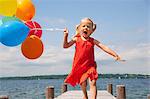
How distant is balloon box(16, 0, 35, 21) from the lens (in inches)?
328

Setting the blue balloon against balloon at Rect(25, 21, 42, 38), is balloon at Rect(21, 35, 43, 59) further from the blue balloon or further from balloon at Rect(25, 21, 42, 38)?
the blue balloon

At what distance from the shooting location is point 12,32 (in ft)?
25.3

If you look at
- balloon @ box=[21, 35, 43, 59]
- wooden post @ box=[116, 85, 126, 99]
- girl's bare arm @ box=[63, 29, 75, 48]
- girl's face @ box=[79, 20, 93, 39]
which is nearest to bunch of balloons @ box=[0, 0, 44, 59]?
balloon @ box=[21, 35, 43, 59]

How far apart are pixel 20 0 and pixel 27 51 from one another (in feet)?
3.75

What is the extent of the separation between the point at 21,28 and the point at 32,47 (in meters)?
0.83

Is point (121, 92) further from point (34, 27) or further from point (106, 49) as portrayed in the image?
point (106, 49)

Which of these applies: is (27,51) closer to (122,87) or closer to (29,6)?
(29,6)

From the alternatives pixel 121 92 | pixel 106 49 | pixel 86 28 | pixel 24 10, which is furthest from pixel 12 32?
pixel 121 92

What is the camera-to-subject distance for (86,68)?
7445mm

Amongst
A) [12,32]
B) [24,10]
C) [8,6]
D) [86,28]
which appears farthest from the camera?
[24,10]

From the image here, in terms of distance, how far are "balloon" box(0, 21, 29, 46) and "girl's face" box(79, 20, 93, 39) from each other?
1217 millimetres

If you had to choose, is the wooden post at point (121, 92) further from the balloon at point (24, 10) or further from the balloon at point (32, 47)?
the balloon at point (24, 10)

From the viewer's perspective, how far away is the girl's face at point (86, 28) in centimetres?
742

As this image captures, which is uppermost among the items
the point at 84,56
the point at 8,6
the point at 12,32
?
the point at 8,6
